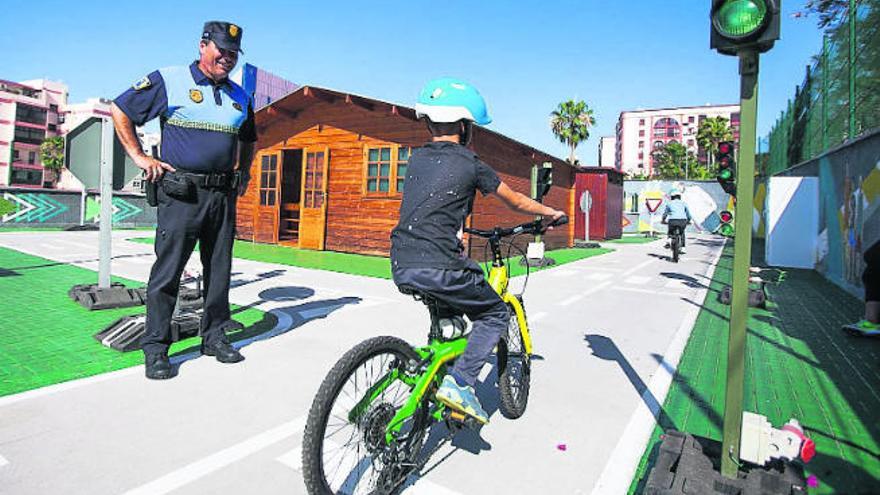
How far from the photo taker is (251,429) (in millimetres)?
2861

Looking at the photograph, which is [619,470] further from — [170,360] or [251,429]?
[170,360]

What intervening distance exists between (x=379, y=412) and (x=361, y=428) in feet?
0.32

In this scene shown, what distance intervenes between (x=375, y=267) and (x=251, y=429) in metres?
7.90

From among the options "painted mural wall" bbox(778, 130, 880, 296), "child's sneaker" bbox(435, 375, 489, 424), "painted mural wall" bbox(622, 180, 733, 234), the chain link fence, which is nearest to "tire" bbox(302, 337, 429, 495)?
"child's sneaker" bbox(435, 375, 489, 424)

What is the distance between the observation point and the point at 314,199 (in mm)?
14375

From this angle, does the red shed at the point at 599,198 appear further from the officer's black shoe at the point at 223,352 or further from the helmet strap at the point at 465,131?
the helmet strap at the point at 465,131

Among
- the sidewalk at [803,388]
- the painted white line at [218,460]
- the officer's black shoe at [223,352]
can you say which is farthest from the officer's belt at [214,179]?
the sidewalk at [803,388]

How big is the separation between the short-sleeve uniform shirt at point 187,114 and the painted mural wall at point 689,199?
2929 cm

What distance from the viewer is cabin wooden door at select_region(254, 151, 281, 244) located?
1553cm

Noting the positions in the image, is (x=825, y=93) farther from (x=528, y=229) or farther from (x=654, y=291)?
(x=528, y=229)

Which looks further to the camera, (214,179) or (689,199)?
(689,199)

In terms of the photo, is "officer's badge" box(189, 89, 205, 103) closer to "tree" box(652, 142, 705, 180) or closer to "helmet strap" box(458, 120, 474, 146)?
"helmet strap" box(458, 120, 474, 146)

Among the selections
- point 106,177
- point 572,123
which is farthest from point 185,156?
point 572,123

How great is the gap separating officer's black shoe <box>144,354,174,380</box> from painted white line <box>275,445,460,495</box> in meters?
1.56
